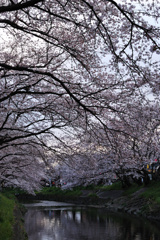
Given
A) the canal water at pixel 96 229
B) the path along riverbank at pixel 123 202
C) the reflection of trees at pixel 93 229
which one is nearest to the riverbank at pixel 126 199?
the path along riverbank at pixel 123 202

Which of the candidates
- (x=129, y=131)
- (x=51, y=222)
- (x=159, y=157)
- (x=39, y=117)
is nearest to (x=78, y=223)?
(x=51, y=222)

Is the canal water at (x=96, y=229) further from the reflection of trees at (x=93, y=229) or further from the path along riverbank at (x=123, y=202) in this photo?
the path along riverbank at (x=123, y=202)

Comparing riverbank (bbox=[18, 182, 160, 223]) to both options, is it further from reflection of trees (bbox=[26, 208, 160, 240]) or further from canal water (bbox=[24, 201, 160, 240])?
reflection of trees (bbox=[26, 208, 160, 240])

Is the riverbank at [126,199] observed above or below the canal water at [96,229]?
above

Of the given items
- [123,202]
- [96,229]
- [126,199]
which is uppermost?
[126,199]

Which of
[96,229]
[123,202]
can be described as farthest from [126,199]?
[96,229]

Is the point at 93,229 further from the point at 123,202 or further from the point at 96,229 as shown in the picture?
the point at 123,202

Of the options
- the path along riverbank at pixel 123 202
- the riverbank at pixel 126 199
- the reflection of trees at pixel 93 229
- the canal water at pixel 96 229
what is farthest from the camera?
the riverbank at pixel 126 199

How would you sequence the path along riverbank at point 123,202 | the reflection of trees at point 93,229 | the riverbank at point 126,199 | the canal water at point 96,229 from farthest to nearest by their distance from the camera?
the riverbank at point 126,199 < the path along riverbank at point 123,202 < the reflection of trees at point 93,229 < the canal water at point 96,229

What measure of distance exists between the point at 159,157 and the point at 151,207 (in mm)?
5197

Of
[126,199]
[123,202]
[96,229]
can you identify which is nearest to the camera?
[96,229]

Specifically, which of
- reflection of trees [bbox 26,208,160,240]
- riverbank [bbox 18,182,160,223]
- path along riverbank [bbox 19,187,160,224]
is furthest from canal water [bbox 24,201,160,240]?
riverbank [bbox 18,182,160,223]

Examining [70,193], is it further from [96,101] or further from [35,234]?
[96,101]

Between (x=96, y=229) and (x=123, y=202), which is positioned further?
(x=123, y=202)
